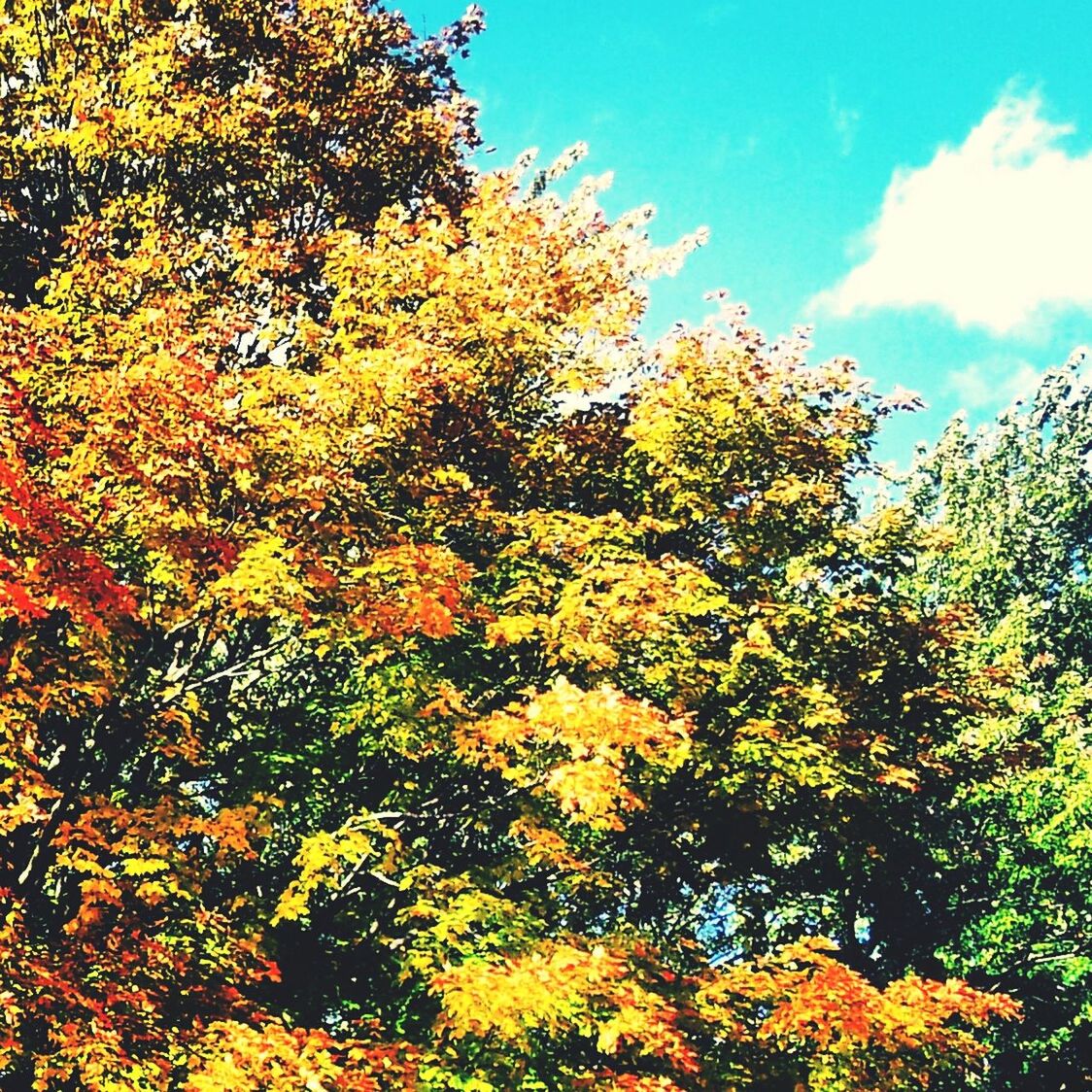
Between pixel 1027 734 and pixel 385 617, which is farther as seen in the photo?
pixel 1027 734

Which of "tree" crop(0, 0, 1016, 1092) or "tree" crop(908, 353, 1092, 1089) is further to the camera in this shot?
"tree" crop(908, 353, 1092, 1089)

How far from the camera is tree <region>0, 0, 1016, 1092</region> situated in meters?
6.53

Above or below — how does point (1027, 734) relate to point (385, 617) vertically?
above

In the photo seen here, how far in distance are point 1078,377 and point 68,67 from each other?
34.2 metres

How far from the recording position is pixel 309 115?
1120cm

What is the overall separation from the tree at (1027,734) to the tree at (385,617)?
12.4 feet

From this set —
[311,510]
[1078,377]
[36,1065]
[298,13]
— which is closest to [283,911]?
[36,1065]

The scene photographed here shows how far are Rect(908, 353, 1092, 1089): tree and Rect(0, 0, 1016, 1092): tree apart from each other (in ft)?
12.4

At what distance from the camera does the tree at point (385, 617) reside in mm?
6531

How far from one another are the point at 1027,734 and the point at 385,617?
856 inches

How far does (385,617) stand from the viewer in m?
7.38

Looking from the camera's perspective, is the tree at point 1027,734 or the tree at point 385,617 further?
the tree at point 1027,734

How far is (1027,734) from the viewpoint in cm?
2417

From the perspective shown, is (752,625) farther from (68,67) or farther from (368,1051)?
(68,67)
